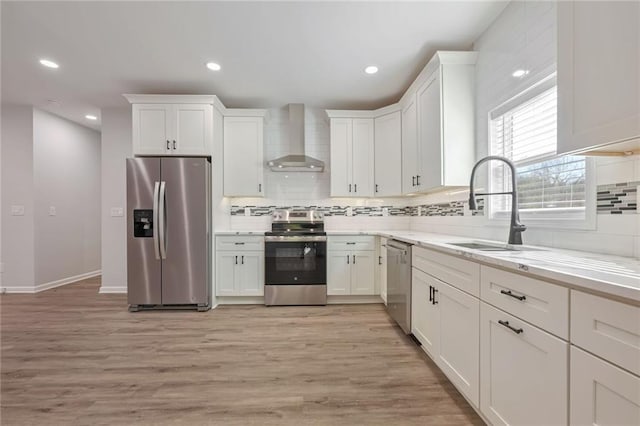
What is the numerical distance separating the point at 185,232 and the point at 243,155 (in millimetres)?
1284

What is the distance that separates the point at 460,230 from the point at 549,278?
1824 millimetres

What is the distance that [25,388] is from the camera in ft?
6.10

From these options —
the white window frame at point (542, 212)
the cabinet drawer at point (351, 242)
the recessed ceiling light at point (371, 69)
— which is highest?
the recessed ceiling light at point (371, 69)

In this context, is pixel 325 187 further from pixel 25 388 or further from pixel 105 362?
pixel 25 388

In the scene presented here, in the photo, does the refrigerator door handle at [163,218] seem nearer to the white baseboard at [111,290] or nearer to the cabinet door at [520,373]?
the white baseboard at [111,290]

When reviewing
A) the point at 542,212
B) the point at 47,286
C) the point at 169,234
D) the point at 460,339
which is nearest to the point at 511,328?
the point at 460,339

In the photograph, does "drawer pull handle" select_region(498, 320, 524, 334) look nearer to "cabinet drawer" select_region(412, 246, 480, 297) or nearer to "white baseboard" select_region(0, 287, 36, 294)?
"cabinet drawer" select_region(412, 246, 480, 297)

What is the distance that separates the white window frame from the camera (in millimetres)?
1474

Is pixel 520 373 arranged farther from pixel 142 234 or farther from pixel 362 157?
pixel 142 234

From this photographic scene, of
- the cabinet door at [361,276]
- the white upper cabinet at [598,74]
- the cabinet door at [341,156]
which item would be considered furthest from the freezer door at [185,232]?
the white upper cabinet at [598,74]

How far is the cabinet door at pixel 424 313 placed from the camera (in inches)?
79.1

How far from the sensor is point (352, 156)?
393 cm

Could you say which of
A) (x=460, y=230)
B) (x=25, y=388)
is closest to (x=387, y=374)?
(x=460, y=230)

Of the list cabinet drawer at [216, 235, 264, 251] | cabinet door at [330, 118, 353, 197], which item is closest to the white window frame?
cabinet door at [330, 118, 353, 197]
